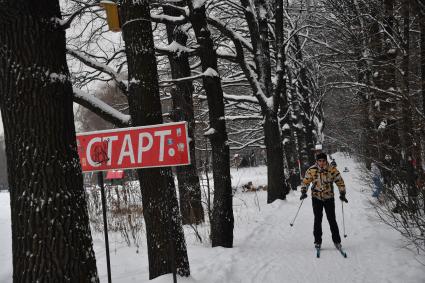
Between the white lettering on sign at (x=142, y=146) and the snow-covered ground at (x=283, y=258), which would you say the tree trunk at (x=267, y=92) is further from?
the white lettering on sign at (x=142, y=146)

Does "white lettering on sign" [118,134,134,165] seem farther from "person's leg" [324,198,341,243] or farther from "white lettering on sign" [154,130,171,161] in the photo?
"person's leg" [324,198,341,243]

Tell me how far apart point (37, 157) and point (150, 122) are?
217 centimetres

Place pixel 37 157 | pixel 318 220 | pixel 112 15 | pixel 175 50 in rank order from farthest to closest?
pixel 175 50 → pixel 318 220 → pixel 112 15 → pixel 37 157

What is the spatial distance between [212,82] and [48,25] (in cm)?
453

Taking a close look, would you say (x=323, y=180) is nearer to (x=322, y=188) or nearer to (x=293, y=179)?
(x=322, y=188)

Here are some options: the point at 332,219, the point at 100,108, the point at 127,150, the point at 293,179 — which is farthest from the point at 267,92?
the point at 127,150

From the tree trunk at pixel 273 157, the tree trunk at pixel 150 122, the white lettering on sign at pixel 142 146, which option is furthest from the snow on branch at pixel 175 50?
the tree trunk at pixel 273 157

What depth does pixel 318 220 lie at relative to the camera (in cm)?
803

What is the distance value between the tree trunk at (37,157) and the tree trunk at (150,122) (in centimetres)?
189

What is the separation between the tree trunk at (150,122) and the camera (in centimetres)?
543

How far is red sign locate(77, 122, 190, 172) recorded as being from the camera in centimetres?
450

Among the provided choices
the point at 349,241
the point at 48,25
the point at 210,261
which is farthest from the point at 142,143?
the point at 349,241

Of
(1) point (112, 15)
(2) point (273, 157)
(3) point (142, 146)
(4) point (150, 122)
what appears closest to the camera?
(3) point (142, 146)

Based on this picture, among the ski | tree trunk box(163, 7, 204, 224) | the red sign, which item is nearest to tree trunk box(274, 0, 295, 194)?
tree trunk box(163, 7, 204, 224)
